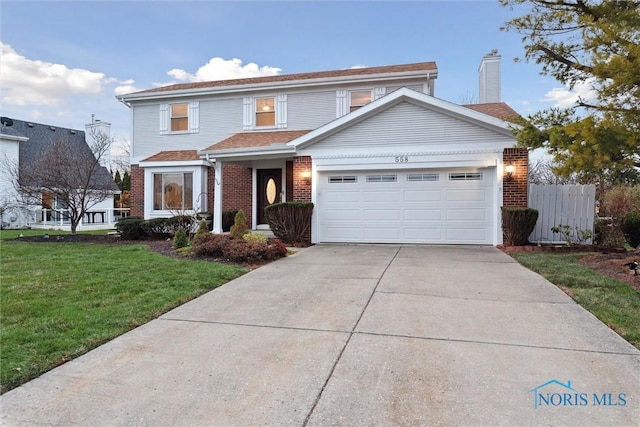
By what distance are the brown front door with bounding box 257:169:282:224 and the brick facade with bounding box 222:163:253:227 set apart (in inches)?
13.9

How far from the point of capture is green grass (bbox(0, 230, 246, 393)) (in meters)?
3.50

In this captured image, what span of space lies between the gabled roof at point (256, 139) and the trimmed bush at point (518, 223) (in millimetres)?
7406

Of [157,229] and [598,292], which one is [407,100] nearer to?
[598,292]

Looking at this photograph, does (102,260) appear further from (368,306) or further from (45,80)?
(45,80)

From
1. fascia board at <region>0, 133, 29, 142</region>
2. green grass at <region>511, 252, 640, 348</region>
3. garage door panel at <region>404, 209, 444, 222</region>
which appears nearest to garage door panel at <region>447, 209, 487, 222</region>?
garage door panel at <region>404, 209, 444, 222</region>

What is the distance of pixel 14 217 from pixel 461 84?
29563 mm

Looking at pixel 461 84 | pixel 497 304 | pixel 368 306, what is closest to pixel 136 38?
pixel 368 306

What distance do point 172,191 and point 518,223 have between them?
12.3 m

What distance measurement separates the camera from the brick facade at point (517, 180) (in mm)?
10320

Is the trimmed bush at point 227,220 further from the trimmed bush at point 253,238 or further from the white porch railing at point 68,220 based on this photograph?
the white porch railing at point 68,220

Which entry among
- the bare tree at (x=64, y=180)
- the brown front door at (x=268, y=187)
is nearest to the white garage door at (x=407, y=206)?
the brown front door at (x=268, y=187)

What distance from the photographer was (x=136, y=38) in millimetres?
13789

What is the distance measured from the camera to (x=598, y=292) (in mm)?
5438

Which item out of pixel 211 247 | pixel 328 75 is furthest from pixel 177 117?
pixel 211 247
